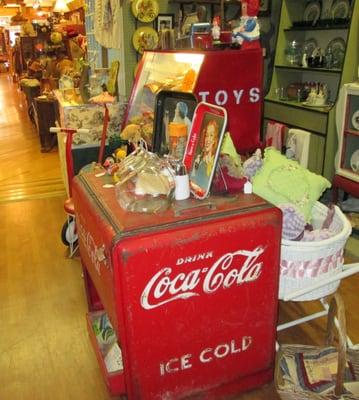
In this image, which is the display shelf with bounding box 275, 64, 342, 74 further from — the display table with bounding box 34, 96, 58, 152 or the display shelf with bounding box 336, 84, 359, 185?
the display table with bounding box 34, 96, 58, 152

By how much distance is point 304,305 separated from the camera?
2.45m

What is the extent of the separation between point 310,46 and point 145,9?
1.90m

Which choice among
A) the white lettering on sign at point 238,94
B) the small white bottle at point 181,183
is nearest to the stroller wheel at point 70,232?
the white lettering on sign at point 238,94

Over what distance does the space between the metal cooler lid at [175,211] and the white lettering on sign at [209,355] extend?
0.53 meters

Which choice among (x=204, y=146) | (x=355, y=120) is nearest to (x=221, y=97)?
(x=204, y=146)

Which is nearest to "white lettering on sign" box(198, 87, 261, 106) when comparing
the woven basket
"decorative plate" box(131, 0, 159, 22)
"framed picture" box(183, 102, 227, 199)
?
"framed picture" box(183, 102, 227, 199)

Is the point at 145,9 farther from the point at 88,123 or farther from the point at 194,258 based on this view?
the point at 194,258

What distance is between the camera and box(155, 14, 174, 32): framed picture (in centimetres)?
352

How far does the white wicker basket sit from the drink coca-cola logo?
15cm

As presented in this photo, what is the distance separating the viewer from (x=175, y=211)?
1482mm

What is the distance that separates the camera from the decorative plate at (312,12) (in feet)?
13.7

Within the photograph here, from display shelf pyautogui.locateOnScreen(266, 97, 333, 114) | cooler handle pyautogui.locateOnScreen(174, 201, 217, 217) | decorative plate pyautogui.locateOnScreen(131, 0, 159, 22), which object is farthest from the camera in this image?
display shelf pyautogui.locateOnScreen(266, 97, 333, 114)

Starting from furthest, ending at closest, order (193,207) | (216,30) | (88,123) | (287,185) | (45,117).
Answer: (45,117)
(88,123)
(216,30)
(287,185)
(193,207)

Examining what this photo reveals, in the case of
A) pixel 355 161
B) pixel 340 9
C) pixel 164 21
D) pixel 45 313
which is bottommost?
pixel 45 313
